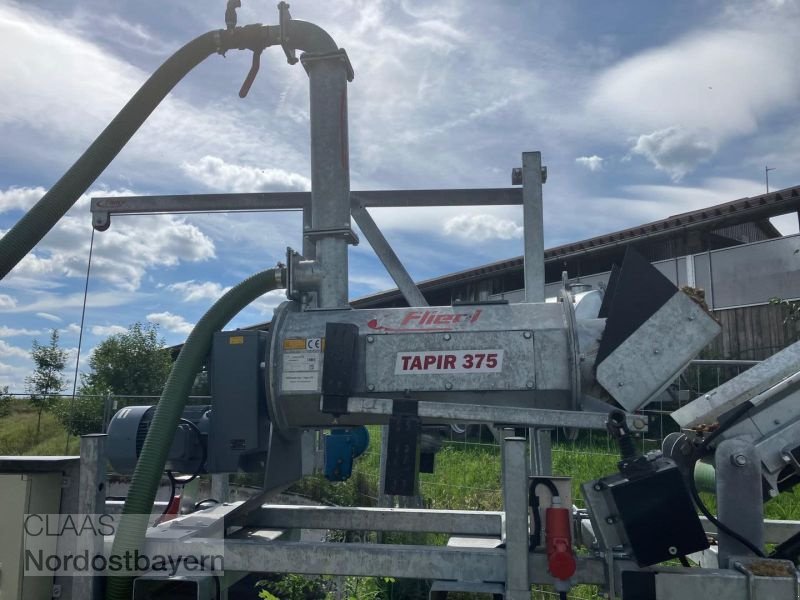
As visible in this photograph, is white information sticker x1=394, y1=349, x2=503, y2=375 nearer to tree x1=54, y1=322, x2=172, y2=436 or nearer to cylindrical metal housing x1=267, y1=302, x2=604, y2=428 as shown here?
cylindrical metal housing x1=267, y1=302, x2=604, y2=428

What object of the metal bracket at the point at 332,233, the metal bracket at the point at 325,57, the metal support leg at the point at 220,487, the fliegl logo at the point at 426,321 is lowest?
the metal support leg at the point at 220,487

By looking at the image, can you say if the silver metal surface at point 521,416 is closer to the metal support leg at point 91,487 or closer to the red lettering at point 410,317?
the red lettering at point 410,317

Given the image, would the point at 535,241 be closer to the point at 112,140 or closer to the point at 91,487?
the point at 112,140

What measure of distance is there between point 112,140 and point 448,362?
5.94ft

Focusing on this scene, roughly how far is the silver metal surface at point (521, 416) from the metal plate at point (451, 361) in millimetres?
115

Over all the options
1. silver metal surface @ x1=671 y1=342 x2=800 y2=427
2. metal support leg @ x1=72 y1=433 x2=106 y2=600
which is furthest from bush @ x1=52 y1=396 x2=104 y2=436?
silver metal surface @ x1=671 y1=342 x2=800 y2=427

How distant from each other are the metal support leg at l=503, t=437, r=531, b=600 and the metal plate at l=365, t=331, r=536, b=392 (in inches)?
12.5

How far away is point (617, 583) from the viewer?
2084 mm

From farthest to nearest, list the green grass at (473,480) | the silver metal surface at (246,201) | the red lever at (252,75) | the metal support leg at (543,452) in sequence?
the green grass at (473,480) < the silver metal surface at (246,201) < the metal support leg at (543,452) < the red lever at (252,75)

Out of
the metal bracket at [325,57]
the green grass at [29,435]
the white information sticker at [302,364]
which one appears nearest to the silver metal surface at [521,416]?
the white information sticker at [302,364]

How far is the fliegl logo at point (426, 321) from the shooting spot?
2434 mm

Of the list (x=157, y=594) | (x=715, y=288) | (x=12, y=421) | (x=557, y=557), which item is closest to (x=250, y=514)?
(x=157, y=594)

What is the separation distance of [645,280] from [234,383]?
1.61 metres

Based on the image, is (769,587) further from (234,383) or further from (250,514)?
(250,514)
